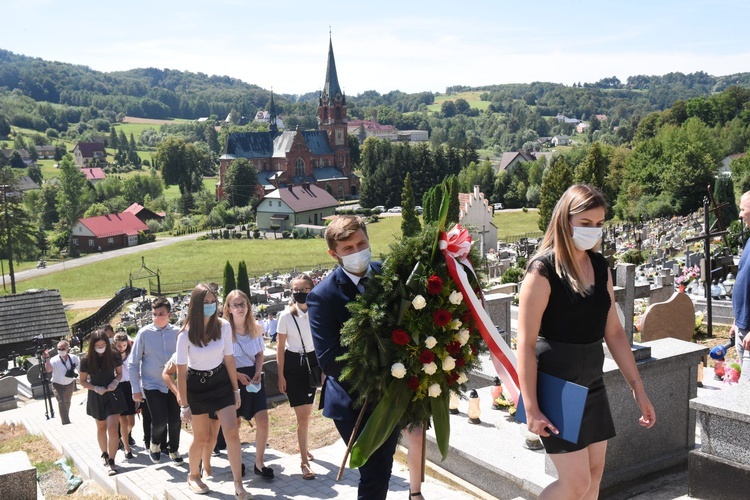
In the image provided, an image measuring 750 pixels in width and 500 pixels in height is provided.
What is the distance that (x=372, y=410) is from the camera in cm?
388

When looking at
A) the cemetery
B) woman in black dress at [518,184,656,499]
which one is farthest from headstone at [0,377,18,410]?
woman in black dress at [518,184,656,499]

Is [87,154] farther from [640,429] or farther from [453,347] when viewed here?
[453,347]

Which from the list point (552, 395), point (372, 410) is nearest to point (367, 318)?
point (372, 410)

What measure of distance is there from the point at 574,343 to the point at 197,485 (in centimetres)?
360

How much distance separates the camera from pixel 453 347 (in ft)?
12.6

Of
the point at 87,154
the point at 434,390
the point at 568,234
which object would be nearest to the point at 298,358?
the point at 434,390

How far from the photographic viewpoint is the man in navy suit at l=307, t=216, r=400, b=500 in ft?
12.7

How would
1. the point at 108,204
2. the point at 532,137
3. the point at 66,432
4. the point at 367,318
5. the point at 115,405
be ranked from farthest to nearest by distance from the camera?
the point at 532,137
the point at 108,204
the point at 66,432
the point at 115,405
the point at 367,318

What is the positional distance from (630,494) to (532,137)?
19056cm

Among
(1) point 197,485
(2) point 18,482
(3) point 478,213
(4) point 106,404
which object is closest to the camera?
(2) point 18,482

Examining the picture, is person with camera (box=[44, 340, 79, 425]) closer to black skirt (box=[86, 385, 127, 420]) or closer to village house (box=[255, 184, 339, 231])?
black skirt (box=[86, 385, 127, 420])

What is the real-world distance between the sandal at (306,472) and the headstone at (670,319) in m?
4.93

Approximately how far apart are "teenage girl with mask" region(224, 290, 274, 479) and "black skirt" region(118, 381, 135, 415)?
68.8 inches

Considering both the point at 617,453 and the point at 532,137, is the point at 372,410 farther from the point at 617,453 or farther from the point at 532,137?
the point at 532,137
